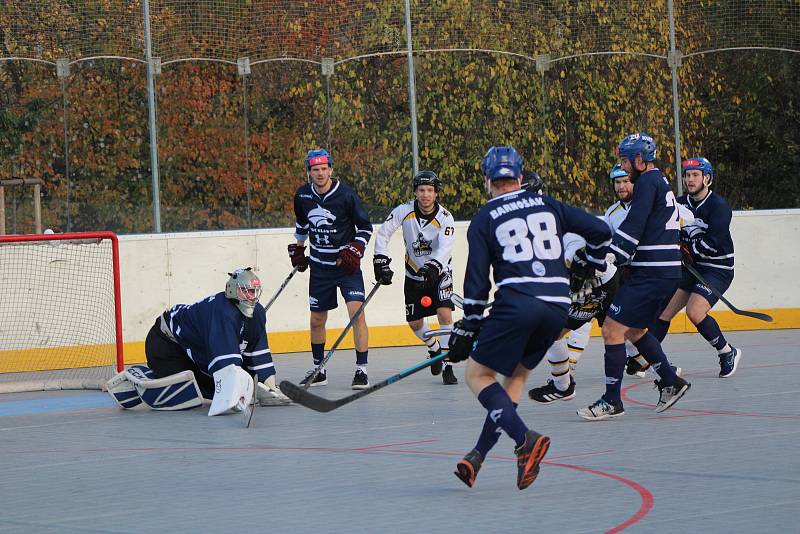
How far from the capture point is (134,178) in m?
12.1

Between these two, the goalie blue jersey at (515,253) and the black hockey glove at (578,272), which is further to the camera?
the black hockey glove at (578,272)

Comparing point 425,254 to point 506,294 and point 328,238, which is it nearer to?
point 328,238

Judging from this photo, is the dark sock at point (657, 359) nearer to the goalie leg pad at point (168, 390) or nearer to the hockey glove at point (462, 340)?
the hockey glove at point (462, 340)

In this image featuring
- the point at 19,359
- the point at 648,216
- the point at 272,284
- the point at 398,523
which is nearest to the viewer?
the point at 398,523

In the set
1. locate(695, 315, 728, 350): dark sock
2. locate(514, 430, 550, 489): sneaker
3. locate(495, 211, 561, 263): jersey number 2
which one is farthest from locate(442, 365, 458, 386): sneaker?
locate(514, 430, 550, 489): sneaker

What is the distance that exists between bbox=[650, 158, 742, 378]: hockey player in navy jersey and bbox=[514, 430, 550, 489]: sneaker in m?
4.27

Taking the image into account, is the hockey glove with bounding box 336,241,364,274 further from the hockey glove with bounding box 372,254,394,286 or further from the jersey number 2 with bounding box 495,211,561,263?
the jersey number 2 with bounding box 495,211,561,263

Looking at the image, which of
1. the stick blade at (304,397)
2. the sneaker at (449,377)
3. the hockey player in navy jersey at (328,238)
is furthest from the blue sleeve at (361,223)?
the stick blade at (304,397)

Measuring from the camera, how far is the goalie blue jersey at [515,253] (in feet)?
16.3

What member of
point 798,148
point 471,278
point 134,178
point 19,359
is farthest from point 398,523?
point 798,148

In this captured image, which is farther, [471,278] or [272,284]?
[272,284]

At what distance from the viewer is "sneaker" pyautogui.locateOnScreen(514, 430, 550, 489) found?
4.73m

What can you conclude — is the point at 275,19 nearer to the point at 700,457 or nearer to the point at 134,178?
the point at 134,178

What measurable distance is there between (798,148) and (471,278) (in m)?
9.34
